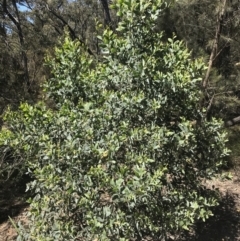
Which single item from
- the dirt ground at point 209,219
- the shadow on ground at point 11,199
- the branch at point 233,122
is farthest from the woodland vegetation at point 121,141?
the branch at point 233,122

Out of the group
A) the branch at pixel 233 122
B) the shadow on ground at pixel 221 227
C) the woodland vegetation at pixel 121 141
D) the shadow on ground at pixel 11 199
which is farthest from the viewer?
the branch at pixel 233 122

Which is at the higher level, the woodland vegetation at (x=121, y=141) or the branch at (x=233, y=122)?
the woodland vegetation at (x=121, y=141)

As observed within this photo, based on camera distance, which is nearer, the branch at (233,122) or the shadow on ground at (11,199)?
the shadow on ground at (11,199)

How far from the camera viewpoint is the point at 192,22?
276 inches

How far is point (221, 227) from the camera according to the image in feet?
15.5

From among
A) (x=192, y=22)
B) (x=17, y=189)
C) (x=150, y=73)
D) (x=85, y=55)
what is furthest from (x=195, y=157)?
(x=192, y=22)

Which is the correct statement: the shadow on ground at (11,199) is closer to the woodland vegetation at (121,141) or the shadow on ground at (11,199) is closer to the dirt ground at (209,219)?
the dirt ground at (209,219)

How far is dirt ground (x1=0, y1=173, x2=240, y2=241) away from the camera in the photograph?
4.50 metres

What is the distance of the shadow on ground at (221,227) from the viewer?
4.45 metres

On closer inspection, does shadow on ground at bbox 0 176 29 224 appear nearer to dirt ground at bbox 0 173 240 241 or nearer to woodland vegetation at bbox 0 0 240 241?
dirt ground at bbox 0 173 240 241

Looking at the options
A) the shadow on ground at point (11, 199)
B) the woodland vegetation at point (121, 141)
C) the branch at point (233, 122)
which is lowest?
the shadow on ground at point (11, 199)

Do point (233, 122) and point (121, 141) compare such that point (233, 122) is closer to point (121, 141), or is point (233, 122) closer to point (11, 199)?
point (11, 199)

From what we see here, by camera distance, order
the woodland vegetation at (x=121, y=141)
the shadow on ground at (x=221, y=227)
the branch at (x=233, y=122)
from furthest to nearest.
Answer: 1. the branch at (x=233, y=122)
2. the shadow on ground at (x=221, y=227)
3. the woodland vegetation at (x=121, y=141)

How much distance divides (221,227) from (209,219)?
0.20 metres
